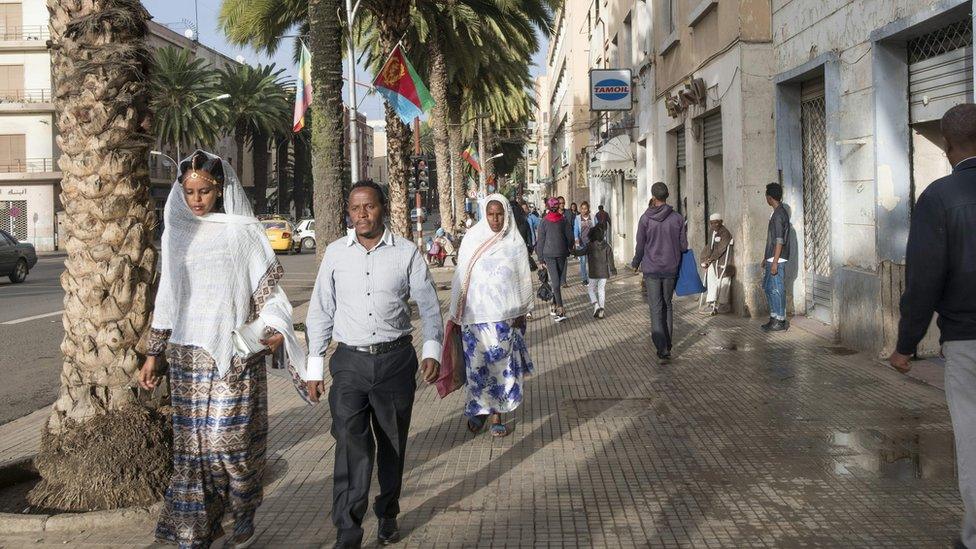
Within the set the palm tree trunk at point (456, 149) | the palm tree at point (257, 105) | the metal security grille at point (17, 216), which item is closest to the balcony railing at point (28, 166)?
the metal security grille at point (17, 216)

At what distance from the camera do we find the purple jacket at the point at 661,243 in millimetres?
10031

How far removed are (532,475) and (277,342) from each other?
6.93ft

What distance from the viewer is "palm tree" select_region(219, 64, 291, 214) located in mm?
57656

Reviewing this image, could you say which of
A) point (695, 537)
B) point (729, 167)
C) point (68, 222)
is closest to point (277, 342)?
point (68, 222)

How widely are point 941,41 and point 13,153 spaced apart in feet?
185

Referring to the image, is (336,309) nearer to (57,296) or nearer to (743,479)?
(743,479)

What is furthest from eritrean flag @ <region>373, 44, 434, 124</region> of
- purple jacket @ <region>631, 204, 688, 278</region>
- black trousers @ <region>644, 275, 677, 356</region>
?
black trousers @ <region>644, 275, 677, 356</region>

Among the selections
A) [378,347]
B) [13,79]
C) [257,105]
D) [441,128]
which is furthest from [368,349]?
[13,79]

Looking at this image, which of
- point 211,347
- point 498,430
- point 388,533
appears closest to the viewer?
point 211,347

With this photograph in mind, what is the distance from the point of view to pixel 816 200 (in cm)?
1244

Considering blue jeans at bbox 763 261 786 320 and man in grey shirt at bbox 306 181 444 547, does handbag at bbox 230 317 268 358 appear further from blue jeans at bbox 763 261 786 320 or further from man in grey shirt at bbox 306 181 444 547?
blue jeans at bbox 763 261 786 320

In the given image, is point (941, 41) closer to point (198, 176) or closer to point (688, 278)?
point (688, 278)

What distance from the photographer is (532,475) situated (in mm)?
5895

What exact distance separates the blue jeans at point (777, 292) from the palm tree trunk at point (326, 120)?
5.39 m
